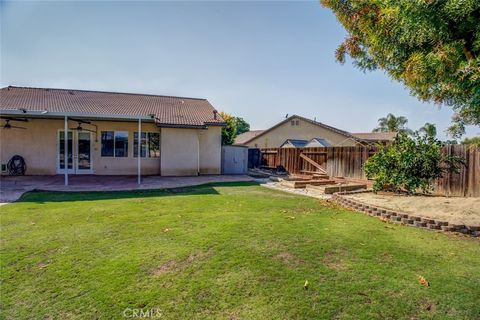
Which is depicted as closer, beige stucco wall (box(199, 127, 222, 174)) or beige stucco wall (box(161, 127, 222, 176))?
beige stucco wall (box(161, 127, 222, 176))

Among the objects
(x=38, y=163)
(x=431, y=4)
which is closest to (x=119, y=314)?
(x=431, y=4)

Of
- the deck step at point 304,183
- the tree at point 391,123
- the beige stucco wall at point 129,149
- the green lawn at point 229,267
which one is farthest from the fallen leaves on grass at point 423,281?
the tree at point 391,123

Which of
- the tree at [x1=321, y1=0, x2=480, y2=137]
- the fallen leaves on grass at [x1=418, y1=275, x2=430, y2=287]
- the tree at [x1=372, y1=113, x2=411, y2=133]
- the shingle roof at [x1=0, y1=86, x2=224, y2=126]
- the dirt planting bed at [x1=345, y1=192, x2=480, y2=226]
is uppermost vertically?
the tree at [x1=372, y1=113, x2=411, y2=133]

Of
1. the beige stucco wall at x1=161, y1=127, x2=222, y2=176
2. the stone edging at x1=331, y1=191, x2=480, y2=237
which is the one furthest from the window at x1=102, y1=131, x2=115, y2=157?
the stone edging at x1=331, y1=191, x2=480, y2=237

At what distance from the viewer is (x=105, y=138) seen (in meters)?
14.9

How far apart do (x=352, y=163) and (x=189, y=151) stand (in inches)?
330

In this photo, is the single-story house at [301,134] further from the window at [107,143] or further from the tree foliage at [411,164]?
the window at [107,143]

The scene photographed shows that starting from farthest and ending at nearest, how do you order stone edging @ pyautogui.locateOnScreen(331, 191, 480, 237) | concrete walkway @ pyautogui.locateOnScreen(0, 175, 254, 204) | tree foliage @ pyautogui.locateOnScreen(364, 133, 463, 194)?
concrete walkway @ pyautogui.locateOnScreen(0, 175, 254, 204), tree foliage @ pyautogui.locateOnScreen(364, 133, 463, 194), stone edging @ pyautogui.locateOnScreen(331, 191, 480, 237)

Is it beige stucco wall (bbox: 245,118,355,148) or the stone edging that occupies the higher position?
beige stucco wall (bbox: 245,118,355,148)

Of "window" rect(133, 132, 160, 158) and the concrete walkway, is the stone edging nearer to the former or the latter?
the concrete walkway

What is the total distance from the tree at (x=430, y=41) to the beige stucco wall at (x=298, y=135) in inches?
989

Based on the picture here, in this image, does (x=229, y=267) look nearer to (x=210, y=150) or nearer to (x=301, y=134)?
(x=210, y=150)

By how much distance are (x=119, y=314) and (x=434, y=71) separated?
5.50 metres

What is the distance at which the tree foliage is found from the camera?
28.6 feet
